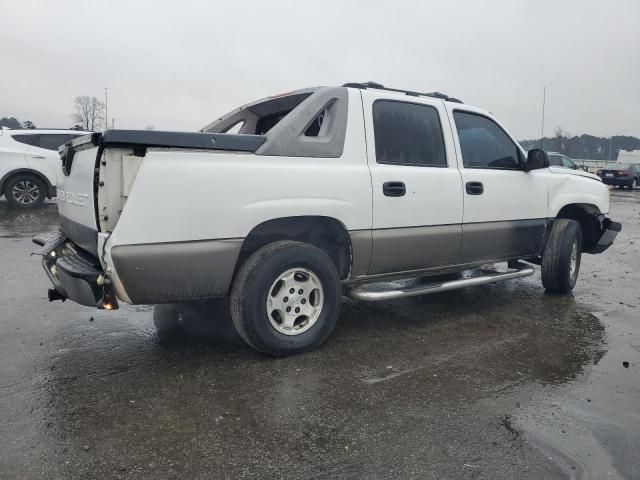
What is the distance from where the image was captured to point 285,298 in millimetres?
3592

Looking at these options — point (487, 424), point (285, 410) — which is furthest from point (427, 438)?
point (285, 410)

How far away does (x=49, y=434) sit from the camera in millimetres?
2566

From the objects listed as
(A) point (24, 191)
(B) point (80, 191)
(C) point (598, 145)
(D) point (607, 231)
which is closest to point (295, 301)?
(B) point (80, 191)

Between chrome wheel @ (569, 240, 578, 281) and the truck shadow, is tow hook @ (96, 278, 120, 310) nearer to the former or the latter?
the truck shadow

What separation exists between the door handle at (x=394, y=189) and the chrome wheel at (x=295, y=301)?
2.79 feet

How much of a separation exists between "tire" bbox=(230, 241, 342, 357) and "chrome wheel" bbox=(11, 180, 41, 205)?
987 cm

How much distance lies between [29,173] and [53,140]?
907 millimetres

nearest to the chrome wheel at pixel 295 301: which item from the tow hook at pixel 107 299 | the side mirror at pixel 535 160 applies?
the tow hook at pixel 107 299

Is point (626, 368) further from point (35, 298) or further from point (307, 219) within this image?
point (35, 298)

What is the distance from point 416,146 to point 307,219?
120cm

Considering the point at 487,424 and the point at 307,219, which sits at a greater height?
the point at 307,219

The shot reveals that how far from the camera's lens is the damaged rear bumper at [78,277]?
10.1 feet

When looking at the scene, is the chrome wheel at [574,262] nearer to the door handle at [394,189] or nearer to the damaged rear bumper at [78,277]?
the door handle at [394,189]

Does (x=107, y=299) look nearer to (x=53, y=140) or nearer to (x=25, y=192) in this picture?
(x=25, y=192)
